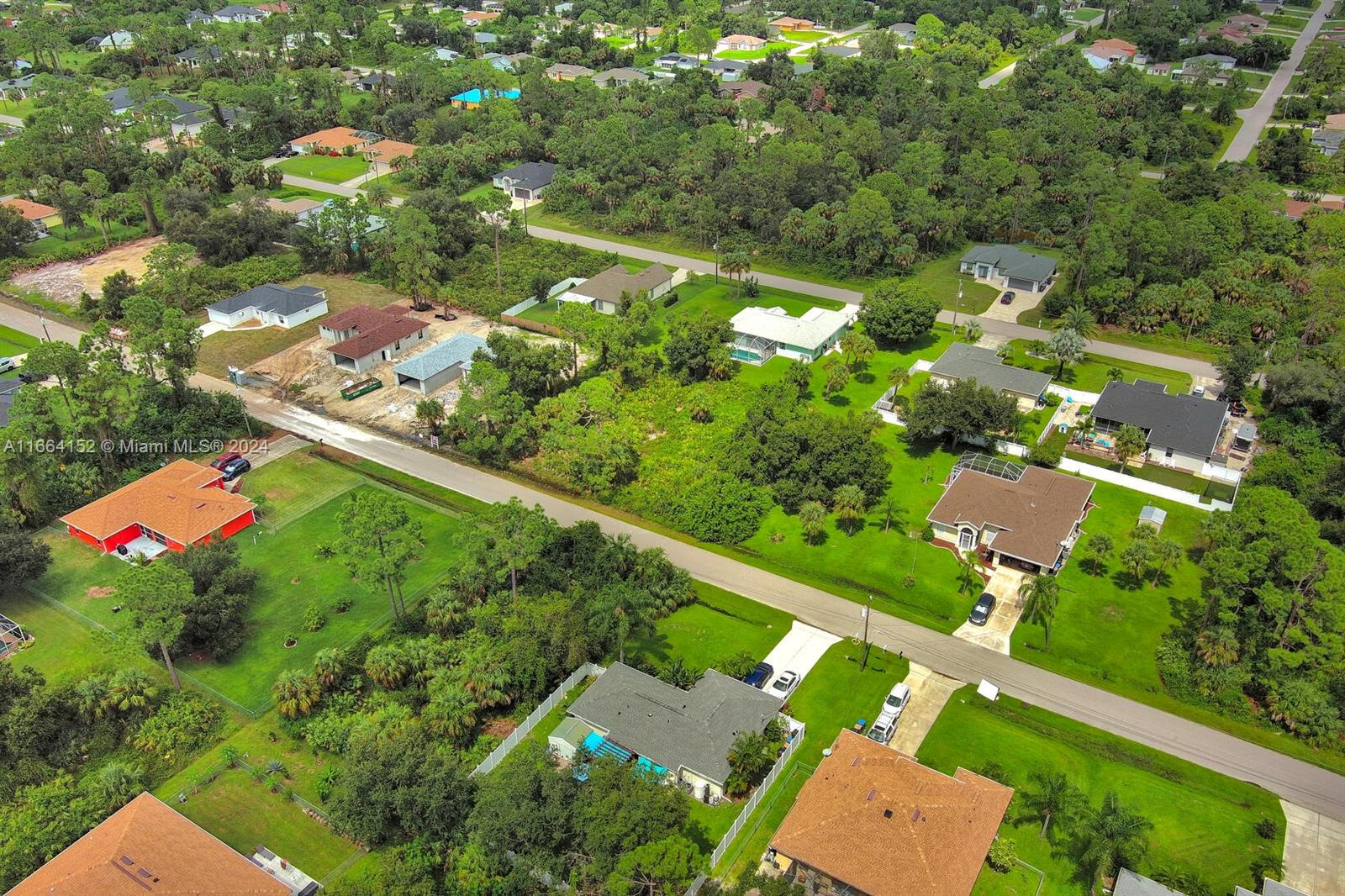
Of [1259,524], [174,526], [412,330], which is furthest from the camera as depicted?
[412,330]

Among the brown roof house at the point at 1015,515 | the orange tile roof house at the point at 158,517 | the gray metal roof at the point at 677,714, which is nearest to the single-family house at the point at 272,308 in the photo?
the orange tile roof house at the point at 158,517

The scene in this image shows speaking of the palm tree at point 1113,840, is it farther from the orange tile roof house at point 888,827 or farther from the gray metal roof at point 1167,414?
the gray metal roof at point 1167,414

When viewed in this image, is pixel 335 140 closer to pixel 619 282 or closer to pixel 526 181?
pixel 526 181

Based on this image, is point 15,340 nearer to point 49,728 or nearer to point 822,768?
point 49,728

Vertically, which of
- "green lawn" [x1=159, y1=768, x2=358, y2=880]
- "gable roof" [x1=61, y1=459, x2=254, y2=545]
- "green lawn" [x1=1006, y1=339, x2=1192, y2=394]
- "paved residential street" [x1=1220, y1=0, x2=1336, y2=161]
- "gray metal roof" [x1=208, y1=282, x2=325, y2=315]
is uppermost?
"gable roof" [x1=61, y1=459, x2=254, y2=545]

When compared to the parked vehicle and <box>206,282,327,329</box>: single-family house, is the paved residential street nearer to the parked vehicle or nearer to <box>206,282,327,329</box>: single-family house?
the parked vehicle

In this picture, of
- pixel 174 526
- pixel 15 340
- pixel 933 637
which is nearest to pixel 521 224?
pixel 15 340

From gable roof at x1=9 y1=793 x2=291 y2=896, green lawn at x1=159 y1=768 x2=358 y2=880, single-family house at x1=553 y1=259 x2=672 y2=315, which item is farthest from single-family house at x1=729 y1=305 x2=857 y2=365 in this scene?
gable roof at x1=9 y1=793 x2=291 y2=896
